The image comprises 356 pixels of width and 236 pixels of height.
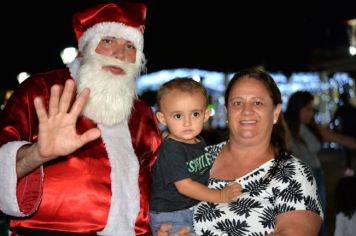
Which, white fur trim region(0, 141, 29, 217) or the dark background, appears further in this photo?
the dark background

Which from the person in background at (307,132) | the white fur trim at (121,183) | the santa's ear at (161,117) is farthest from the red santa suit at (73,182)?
the person in background at (307,132)

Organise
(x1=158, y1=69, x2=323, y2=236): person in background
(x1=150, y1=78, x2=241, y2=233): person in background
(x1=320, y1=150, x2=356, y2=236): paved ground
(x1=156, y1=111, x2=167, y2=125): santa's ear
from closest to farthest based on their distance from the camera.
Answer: (x1=158, y1=69, x2=323, y2=236): person in background
(x1=150, y1=78, x2=241, y2=233): person in background
(x1=156, y1=111, x2=167, y2=125): santa's ear
(x1=320, y1=150, x2=356, y2=236): paved ground

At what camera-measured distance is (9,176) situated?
2252mm

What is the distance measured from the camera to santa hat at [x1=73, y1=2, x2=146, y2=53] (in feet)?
9.89

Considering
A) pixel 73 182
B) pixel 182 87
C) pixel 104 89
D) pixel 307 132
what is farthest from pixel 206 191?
pixel 307 132

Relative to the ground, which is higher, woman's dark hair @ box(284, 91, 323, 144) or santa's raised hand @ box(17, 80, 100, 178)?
woman's dark hair @ box(284, 91, 323, 144)

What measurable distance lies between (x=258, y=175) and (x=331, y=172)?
9865 millimetres

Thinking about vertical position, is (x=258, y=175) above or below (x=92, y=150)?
below

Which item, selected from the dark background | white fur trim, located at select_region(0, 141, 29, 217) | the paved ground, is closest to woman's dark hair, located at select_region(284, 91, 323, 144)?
the paved ground

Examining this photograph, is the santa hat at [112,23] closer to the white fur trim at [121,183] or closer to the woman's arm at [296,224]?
the white fur trim at [121,183]

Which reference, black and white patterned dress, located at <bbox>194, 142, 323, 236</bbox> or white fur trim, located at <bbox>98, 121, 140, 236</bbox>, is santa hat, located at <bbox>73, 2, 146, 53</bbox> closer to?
white fur trim, located at <bbox>98, 121, 140, 236</bbox>

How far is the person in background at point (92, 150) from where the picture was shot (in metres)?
2.31

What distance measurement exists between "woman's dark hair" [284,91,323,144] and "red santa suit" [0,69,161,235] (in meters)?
3.23

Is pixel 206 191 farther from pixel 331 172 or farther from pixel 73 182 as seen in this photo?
pixel 331 172
